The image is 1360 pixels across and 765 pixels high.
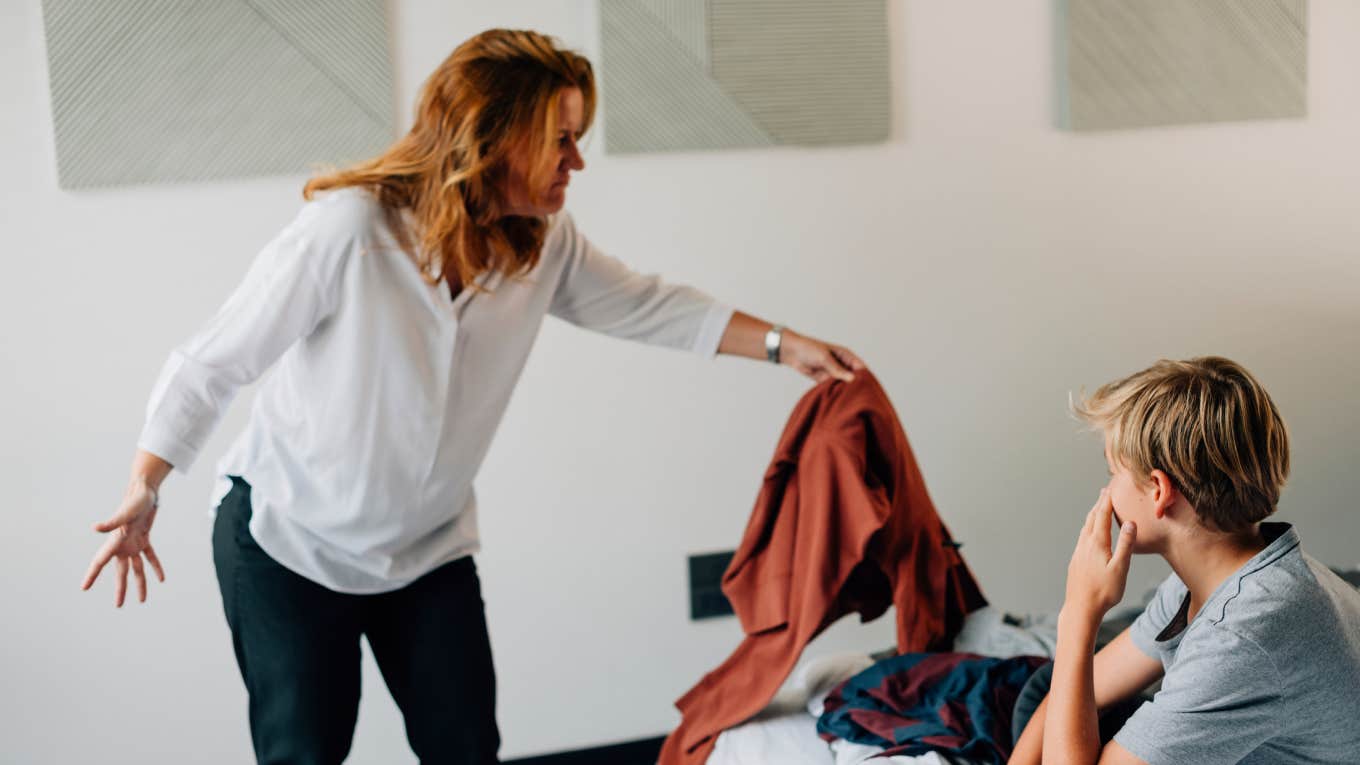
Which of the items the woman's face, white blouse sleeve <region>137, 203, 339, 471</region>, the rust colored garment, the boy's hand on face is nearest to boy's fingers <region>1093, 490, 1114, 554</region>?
the boy's hand on face

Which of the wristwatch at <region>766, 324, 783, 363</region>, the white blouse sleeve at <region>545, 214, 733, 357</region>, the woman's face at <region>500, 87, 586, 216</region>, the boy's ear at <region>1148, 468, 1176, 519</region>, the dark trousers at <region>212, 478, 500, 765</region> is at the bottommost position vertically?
the dark trousers at <region>212, 478, 500, 765</region>

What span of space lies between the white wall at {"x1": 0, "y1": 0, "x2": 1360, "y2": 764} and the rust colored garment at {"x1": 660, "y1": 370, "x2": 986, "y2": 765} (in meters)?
0.77

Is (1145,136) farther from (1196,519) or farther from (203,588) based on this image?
(203,588)

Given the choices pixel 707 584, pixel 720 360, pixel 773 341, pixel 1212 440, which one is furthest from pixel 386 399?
pixel 707 584

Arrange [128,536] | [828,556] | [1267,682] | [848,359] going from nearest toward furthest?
[1267,682], [128,536], [828,556], [848,359]

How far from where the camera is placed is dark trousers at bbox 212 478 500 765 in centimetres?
183

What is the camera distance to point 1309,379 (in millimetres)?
3342

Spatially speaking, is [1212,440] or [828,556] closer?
[1212,440]

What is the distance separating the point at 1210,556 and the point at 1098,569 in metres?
0.13

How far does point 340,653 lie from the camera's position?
1874mm

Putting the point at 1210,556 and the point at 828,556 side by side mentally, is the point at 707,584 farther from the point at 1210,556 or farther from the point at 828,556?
the point at 1210,556

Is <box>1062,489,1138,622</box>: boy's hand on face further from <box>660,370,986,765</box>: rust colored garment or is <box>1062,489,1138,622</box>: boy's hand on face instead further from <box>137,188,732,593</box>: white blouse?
<box>137,188,732,593</box>: white blouse

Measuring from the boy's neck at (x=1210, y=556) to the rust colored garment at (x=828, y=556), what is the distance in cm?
54

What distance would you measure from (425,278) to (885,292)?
4.63 feet
